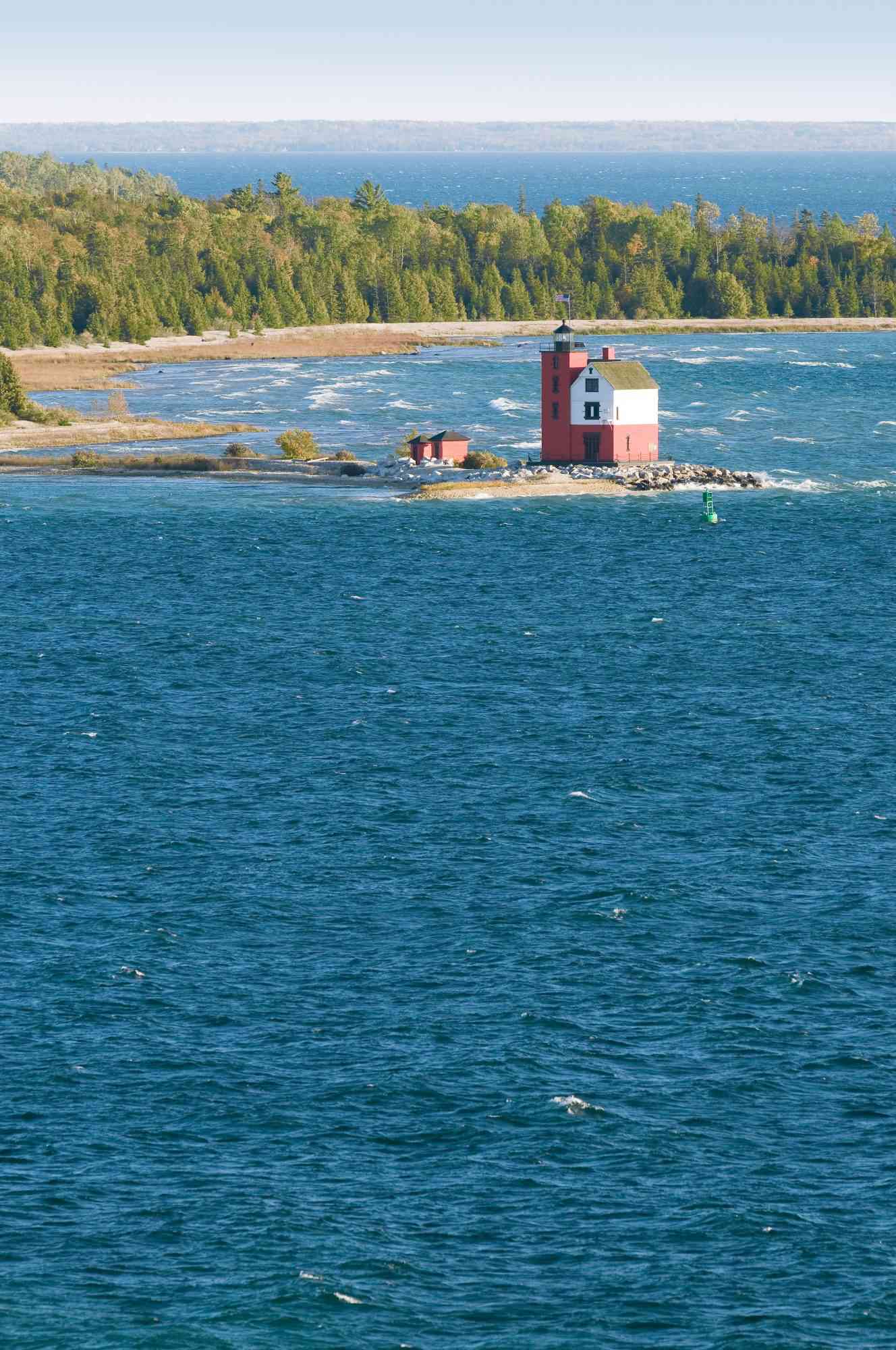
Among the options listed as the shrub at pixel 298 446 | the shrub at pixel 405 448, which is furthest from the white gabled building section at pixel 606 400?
the shrub at pixel 298 446

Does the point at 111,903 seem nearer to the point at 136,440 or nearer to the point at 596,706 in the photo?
the point at 596,706

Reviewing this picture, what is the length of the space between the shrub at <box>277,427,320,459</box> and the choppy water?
52.5 m

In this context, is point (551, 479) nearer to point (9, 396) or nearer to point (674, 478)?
point (674, 478)

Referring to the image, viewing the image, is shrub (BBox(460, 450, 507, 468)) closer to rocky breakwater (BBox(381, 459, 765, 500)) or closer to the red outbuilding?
the red outbuilding

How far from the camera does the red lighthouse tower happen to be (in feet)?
515

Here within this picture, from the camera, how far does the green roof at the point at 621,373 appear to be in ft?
513

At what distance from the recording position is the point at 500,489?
15838cm

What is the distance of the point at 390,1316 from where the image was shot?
43281mm

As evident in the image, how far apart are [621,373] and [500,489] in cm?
A: 1249

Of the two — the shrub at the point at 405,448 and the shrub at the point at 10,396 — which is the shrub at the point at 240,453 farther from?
the shrub at the point at 10,396

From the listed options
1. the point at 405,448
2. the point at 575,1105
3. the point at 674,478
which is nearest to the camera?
the point at 575,1105

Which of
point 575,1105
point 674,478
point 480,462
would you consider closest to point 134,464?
point 480,462

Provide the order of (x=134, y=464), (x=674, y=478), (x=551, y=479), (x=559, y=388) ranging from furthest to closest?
(x=134, y=464) → (x=674, y=478) → (x=551, y=479) → (x=559, y=388)

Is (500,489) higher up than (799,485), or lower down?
higher up
